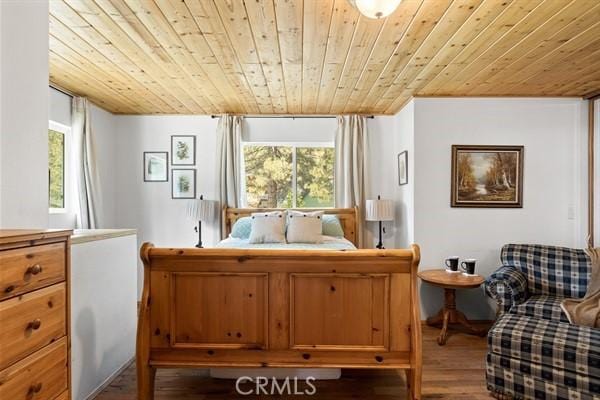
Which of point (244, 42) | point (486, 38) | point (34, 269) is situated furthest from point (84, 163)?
point (486, 38)

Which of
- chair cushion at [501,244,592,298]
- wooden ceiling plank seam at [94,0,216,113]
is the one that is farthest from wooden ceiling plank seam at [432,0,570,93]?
wooden ceiling plank seam at [94,0,216,113]

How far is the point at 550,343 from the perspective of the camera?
1.92 m

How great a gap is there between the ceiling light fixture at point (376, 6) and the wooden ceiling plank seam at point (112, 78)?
2064 mm

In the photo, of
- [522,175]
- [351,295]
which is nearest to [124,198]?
[351,295]

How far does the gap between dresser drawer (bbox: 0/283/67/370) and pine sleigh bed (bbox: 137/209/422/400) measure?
62cm

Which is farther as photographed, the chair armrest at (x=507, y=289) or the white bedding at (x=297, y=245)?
the white bedding at (x=297, y=245)

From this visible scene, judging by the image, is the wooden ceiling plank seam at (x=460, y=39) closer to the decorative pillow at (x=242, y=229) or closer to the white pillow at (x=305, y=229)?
the white pillow at (x=305, y=229)

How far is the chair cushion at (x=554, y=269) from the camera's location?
2.64m

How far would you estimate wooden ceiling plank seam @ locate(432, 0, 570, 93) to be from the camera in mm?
1831

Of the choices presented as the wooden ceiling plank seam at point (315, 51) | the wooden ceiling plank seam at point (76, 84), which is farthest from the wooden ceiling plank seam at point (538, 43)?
the wooden ceiling plank seam at point (76, 84)

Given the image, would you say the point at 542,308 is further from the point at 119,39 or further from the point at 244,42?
the point at 119,39

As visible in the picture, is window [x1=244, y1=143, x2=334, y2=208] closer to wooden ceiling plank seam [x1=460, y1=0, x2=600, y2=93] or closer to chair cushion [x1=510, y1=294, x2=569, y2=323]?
wooden ceiling plank seam [x1=460, y1=0, x2=600, y2=93]

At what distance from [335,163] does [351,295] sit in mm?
2555

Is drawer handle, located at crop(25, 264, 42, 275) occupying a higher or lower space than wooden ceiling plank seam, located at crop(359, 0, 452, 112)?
lower
